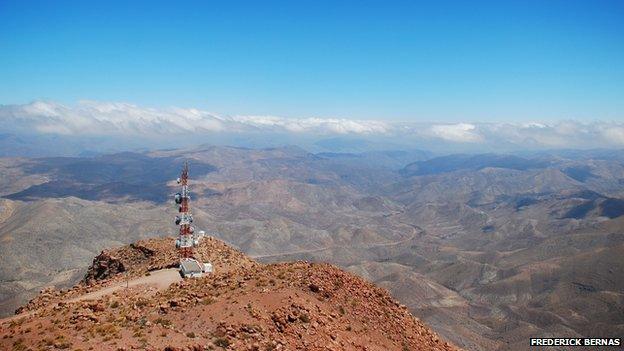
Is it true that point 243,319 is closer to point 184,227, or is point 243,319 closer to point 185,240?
point 185,240

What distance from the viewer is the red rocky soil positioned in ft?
89.5

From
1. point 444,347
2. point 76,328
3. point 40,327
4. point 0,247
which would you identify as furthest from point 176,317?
point 0,247

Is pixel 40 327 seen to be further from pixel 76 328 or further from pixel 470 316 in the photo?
pixel 470 316

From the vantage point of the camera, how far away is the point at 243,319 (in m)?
29.9

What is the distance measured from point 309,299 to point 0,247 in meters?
211

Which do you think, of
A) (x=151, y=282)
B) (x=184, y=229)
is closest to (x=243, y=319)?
(x=151, y=282)

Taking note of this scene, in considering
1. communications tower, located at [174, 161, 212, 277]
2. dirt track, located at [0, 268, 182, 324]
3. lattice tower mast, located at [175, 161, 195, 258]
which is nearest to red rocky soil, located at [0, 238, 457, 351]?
dirt track, located at [0, 268, 182, 324]

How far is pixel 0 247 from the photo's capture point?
653 ft

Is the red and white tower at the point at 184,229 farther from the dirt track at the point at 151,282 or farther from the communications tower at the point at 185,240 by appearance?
the dirt track at the point at 151,282

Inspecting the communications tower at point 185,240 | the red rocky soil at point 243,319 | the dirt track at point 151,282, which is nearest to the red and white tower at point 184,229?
the communications tower at point 185,240

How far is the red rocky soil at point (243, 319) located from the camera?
27.3 m

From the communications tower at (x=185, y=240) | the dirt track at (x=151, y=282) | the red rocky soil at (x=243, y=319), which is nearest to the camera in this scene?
the red rocky soil at (x=243, y=319)

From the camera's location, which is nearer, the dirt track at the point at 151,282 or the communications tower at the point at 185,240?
the dirt track at the point at 151,282

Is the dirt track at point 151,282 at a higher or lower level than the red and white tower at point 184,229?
lower
